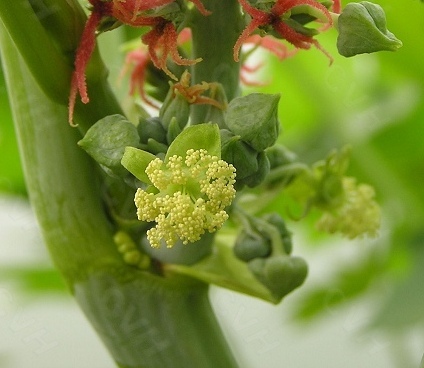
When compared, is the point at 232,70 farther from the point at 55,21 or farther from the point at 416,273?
the point at 416,273

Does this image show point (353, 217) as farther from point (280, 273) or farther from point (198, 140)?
point (198, 140)

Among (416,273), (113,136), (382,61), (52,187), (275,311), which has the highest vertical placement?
(113,136)

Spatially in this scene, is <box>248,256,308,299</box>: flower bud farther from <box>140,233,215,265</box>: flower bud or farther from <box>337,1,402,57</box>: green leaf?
<box>337,1,402,57</box>: green leaf

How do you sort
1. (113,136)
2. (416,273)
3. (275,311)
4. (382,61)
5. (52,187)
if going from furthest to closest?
(275,311), (382,61), (416,273), (52,187), (113,136)

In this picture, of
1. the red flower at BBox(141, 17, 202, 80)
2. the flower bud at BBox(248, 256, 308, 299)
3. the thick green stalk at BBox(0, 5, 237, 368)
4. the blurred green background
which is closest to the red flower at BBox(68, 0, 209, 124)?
the red flower at BBox(141, 17, 202, 80)

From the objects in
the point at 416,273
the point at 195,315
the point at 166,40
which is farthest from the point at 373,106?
the point at 166,40

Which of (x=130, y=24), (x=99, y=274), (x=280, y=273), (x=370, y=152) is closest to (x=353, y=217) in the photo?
(x=280, y=273)
